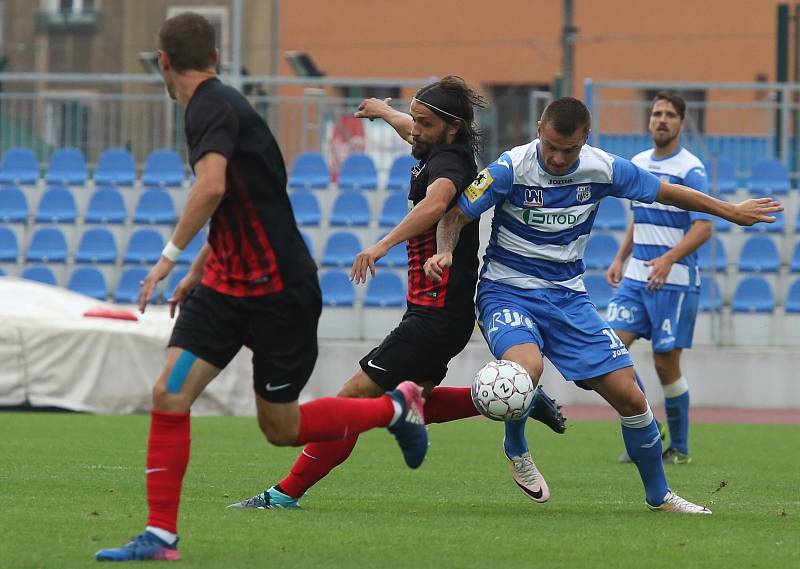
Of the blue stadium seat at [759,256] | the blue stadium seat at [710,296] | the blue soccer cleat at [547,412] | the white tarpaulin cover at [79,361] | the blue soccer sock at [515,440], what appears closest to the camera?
the blue soccer cleat at [547,412]

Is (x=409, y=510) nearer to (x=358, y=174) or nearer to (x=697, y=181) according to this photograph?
(x=697, y=181)

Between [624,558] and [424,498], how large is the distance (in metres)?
2.24

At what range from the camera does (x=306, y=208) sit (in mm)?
18844

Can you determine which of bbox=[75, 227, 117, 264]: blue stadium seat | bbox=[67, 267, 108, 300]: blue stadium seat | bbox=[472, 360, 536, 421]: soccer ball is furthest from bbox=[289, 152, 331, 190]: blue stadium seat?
bbox=[472, 360, 536, 421]: soccer ball

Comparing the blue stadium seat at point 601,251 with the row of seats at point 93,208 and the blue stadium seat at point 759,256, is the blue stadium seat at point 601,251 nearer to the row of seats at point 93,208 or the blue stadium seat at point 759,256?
the blue stadium seat at point 759,256

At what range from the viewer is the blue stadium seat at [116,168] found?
1975 cm

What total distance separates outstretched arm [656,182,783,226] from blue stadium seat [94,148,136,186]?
13731mm

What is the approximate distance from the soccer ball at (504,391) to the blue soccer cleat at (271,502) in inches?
40.9

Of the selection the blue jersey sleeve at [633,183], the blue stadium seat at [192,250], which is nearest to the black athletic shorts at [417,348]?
the blue jersey sleeve at [633,183]

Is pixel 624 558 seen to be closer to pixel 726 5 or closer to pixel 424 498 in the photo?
pixel 424 498

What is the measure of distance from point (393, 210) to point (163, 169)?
3378 millimetres

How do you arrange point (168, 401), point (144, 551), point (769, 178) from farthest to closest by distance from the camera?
point (769, 178), point (168, 401), point (144, 551)

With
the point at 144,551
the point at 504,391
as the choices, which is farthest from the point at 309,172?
the point at 144,551

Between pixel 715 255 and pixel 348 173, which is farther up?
pixel 348 173
